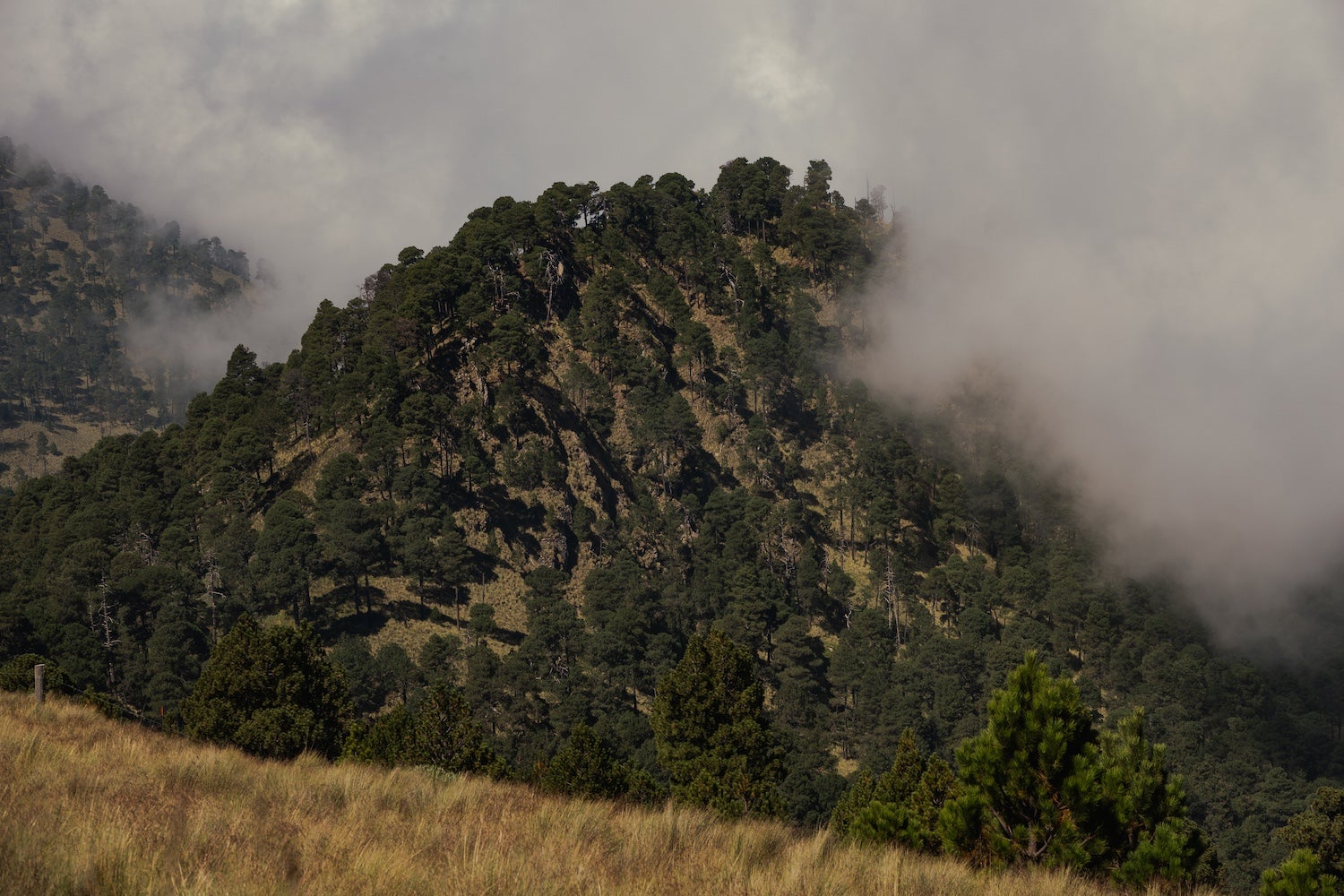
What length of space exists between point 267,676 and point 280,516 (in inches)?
2278

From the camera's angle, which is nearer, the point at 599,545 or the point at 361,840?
the point at 361,840

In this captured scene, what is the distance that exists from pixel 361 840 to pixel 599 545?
368ft

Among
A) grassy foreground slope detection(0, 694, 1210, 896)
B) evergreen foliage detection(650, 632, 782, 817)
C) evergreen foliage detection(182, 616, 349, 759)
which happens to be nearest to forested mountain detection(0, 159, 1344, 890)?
evergreen foliage detection(182, 616, 349, 759)

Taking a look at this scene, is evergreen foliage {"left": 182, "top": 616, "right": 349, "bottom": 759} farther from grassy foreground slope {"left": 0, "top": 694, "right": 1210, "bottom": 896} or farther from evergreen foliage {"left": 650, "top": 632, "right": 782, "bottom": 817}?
grassy foreground slope {"left": 0, "top": 694, "right": 1210, "bottom": 896}

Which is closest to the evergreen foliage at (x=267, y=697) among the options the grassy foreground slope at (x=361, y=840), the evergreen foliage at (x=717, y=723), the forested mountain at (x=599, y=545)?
the evergreen foliage at (x=717, y=723)

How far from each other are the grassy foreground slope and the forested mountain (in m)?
57.6

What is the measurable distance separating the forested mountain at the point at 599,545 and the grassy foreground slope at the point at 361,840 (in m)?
57.6

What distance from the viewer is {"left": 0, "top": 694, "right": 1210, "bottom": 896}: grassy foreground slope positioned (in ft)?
25.2

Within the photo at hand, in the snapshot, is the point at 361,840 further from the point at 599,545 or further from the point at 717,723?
the point at 599,545

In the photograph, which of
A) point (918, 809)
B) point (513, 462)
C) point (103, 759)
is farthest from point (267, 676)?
point (513, 462)

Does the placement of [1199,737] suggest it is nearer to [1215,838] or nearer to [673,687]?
[1215,838]

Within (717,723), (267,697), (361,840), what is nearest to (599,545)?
(267,697)

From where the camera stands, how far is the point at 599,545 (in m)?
121

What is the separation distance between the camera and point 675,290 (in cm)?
15950
